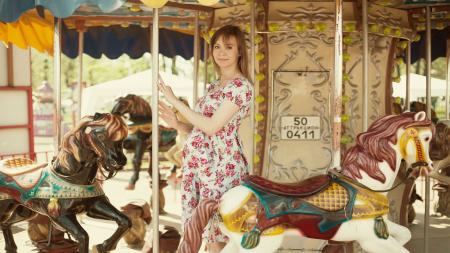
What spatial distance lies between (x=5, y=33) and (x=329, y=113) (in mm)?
3141

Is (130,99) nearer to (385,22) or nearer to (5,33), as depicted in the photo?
(5,33)

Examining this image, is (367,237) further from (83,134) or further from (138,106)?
(138,106)

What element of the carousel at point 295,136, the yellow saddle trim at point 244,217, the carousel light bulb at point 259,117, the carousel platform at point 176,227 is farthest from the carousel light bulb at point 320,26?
the yellow saddle trim at point 244,217

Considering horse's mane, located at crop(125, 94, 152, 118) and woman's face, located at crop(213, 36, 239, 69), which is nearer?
woman's face, located at crop(213, 36, 239, 69)

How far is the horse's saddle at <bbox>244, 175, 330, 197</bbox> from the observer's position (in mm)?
3639

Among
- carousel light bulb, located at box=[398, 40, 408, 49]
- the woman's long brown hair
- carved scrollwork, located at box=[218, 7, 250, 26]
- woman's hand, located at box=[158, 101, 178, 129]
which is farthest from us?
carousel light bulb, located at box=[398, 40, 408, 49]

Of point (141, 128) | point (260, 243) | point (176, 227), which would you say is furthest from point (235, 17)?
point (141, 128)

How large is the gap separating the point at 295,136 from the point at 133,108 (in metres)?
5.30

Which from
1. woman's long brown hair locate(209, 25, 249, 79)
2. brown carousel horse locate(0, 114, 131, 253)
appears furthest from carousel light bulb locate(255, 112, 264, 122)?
woman's long brown hair locate(209, 25, 249, 79)

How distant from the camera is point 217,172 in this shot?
12.6ft

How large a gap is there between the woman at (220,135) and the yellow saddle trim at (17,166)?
57.0 inches

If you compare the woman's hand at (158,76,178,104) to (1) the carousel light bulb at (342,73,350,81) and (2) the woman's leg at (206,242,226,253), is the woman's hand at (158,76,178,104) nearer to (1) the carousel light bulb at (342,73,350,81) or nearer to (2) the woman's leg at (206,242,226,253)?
(2) the woman's leg at (206,242,226,253)

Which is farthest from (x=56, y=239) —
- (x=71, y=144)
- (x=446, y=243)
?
(x=446, y=243)

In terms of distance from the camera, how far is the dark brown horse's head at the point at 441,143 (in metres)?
5.10
